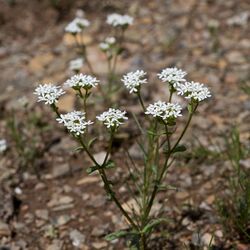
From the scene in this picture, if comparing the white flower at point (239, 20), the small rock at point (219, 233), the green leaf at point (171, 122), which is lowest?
the small rock at point (219, 233)

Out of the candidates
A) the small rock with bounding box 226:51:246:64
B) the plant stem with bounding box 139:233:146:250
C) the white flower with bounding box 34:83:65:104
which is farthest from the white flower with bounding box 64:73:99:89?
the small rock with bounding box 226:51:246:64

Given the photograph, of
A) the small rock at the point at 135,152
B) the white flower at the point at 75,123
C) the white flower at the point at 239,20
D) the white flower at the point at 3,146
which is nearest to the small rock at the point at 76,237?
the small rock at the point at 135,152

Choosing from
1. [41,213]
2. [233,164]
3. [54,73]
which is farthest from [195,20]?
[41,213]

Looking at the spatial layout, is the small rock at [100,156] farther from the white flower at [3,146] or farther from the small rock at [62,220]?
the white flower at [3,146]

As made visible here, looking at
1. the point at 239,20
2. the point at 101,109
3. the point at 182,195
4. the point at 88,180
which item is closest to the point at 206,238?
the point at 182,195

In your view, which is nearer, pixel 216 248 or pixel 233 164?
pixel 216 248

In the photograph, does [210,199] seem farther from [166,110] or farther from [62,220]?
[166,110]

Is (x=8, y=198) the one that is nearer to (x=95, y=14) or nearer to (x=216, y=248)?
(x=216, y=248)
